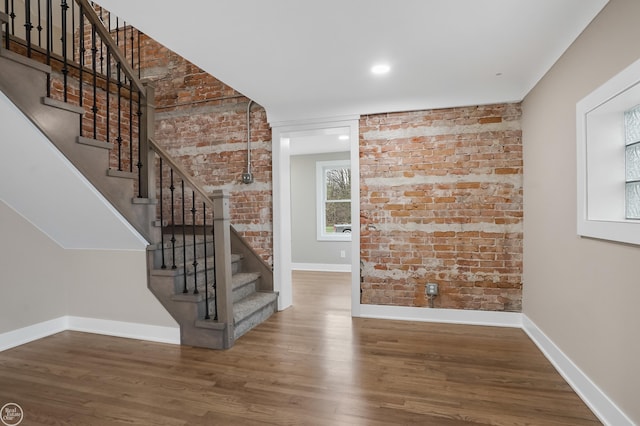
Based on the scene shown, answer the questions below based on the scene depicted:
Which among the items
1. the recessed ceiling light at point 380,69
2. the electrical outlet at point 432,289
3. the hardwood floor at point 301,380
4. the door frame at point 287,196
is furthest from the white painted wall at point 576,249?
the door frame at point 287,196

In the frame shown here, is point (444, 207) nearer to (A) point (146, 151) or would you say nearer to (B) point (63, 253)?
(A) point (146, 151)

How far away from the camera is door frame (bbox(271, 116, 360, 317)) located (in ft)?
12.7

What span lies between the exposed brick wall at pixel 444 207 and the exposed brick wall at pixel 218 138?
124 centimetres

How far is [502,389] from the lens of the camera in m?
2.26

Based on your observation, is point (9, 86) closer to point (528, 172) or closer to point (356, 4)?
point (356, 4)

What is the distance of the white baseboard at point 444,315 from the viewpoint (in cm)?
349

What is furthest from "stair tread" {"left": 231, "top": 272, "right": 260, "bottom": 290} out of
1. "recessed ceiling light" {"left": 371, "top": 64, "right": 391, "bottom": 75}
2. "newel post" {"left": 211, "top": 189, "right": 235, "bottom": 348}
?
"recessed ceiling light" {"left": 371, "top": 64, "right": 391, "bottom": 75}

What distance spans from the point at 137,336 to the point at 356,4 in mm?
3343

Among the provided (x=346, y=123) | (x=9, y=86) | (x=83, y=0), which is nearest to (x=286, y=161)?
(x=346, y=123)

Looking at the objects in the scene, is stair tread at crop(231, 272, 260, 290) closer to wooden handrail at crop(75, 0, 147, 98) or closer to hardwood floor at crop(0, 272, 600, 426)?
hardwood floor at crop(0, 272, 600, 426)

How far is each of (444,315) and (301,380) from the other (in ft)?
6.40

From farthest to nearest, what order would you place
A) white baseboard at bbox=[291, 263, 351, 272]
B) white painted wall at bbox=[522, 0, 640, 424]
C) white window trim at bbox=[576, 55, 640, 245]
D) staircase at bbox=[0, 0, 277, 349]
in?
white baseboard at bbox=[291, 263, 351, 272] → staircase at bbox=[0, 0, 277, 349] → white window trim at bbox=[576, 55, 640, 245] → white painted wall at bbox=[522, 0, 640, 424]

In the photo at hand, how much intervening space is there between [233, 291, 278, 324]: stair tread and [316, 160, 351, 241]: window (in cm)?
316

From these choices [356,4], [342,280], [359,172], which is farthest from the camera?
[342,280]
